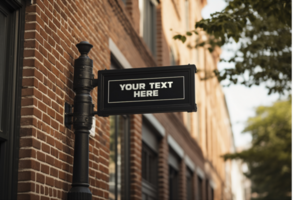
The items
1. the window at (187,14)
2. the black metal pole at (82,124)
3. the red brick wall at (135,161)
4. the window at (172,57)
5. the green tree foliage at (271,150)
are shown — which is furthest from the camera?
the green tree foliage at (271,150)

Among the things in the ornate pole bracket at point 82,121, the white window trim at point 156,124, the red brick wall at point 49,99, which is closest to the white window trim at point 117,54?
the red brick wall at point 49,99

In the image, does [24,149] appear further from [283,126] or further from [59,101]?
[283,126]

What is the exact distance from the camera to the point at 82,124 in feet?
15.5

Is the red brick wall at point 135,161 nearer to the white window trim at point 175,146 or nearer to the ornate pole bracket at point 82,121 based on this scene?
the white window trim at point 175,146

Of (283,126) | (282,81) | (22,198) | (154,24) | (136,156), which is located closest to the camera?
(22,198)

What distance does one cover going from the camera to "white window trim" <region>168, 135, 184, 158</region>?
1217 centimetres

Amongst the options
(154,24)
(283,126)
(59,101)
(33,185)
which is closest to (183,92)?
(59,101)

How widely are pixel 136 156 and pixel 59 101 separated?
3968 mm

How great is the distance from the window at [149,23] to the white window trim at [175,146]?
7.94 feet

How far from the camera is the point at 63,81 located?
16.5 feet

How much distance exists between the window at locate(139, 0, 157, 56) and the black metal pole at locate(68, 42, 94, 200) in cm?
575

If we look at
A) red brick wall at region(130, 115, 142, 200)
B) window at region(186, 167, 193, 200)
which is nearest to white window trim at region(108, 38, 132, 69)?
red brick wall at region(130, 115, 142, 200)

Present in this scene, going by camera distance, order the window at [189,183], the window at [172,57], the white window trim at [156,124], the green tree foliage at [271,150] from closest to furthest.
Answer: the white window trim at [156,124] → the window at [172,57] → the window at [189,183] → the green tree foliage at [271,150]

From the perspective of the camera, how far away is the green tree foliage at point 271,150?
2381 cm
